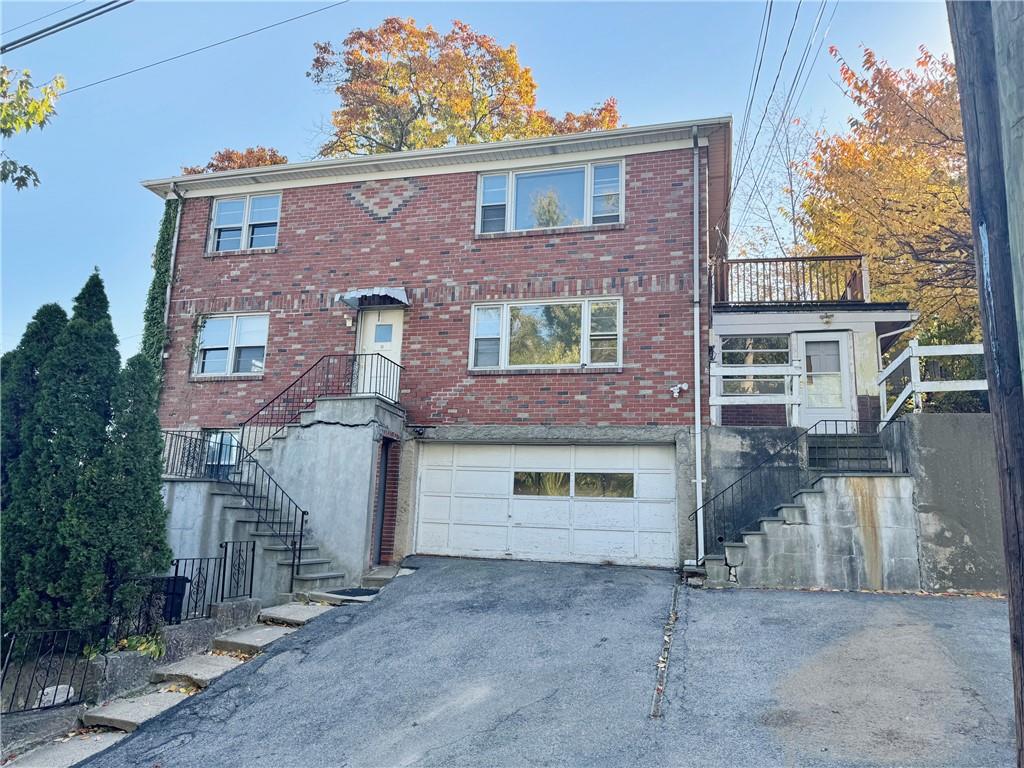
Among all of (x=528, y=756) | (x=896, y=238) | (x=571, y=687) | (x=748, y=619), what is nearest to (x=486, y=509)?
(x=748, y=619)

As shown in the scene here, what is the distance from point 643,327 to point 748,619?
17.0ft

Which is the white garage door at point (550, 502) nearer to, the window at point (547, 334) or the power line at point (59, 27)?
the window at point (547, 334)

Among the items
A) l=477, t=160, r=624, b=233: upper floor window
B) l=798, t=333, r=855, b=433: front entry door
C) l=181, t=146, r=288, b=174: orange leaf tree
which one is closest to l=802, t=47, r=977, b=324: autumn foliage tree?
l=798, t=333, r=855, b=433: front entry door

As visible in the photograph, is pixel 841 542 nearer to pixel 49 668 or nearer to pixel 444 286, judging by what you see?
pixel 444 286

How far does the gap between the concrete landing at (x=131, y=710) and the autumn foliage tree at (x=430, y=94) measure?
65.2 feet

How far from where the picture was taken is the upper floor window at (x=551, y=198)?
484 inches

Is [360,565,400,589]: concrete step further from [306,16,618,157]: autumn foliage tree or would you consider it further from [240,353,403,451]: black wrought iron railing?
[306,16,618,157]: autumn foliage tree

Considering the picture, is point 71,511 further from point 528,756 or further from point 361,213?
point 361,213

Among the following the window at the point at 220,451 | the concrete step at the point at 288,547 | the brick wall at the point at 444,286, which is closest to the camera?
the concrete step at the point at 288,547

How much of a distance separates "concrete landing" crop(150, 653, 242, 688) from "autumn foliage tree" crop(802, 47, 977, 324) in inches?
518

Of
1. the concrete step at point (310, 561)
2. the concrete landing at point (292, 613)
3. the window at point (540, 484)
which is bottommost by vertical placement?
the concrete landing at point (292, 613)

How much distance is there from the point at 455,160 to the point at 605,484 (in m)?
6.74

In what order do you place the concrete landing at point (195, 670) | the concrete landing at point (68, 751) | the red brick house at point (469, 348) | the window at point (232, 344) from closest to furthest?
the concrete landing at point (68, 751) → the concrete landing at point (195, 670) → the red brick house at point (469, 348) → the window at point (232, 344)

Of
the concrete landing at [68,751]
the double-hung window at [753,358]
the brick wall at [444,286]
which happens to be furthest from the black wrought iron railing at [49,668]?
the double-hung window at [753,358]
